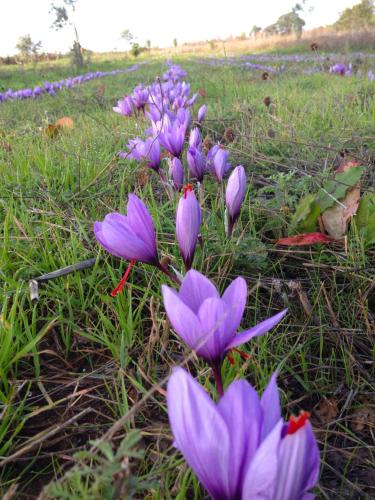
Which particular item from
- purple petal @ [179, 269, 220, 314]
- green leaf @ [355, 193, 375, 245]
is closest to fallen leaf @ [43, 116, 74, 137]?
green leaf @ [355, 193, 375, 245]

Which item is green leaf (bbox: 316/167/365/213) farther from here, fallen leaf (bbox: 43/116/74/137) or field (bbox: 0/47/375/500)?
fallen leaf (bbox: 43/116/74/137)

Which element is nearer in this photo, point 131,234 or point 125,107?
point 131,234

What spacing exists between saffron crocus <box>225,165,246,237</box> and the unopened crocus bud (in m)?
0.32

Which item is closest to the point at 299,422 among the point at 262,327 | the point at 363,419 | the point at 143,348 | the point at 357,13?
the point at 262,327

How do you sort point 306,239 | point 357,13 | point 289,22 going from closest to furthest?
1. point 306,239
2. point 357,13
3. point 289,22

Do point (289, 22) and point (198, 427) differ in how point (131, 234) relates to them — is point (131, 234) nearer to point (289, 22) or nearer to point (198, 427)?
point (198, 427)

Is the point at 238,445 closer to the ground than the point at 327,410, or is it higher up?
higher up

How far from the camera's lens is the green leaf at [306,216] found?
5.27ft

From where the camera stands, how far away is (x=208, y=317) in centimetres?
69

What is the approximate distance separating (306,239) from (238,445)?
1054 millimetres

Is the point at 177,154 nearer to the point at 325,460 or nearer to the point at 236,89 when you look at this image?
the point at 325,460

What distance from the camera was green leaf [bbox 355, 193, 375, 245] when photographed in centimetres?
152

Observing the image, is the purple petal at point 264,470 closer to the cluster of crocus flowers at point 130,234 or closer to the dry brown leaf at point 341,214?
the cluster of crocus flowers at point 130,234

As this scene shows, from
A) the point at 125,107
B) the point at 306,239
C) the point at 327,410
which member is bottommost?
the point at 327,410
